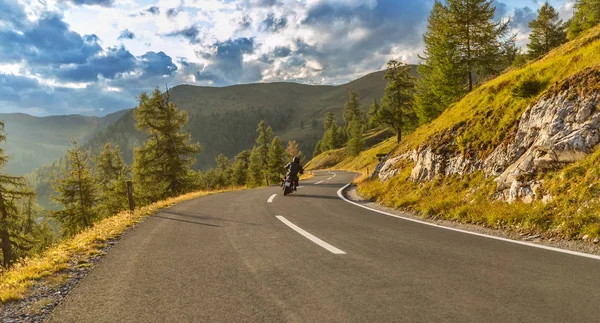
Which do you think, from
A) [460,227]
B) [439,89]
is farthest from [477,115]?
[439,89]

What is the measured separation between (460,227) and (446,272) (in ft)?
13.9

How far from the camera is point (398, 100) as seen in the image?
50.4 meters

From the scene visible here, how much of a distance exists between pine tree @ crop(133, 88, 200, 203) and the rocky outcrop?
25.7 meters

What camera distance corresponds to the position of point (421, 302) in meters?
3.54

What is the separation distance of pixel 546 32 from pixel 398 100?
2465cm

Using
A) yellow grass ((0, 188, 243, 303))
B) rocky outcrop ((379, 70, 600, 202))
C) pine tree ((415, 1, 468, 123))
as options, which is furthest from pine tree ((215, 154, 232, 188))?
rocky outcrop ((379, 70, 600, 202))

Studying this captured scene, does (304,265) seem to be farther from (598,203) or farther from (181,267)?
(598,203)

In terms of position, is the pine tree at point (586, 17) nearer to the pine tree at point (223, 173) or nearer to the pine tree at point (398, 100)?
the pine tree at point (398, 100)

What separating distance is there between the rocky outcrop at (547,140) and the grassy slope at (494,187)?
13.4 inches

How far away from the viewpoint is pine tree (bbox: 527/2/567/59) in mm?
50781

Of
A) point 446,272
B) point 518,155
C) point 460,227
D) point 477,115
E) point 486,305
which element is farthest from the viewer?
point 477,115

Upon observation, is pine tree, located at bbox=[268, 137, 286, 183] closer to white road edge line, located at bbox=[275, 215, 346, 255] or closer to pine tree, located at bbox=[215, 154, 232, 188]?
pine tree, located at bbox=[215, 154, 232, 188]

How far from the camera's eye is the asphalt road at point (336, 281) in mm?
3369

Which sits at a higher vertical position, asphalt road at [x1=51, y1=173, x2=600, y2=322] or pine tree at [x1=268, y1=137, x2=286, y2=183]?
pine tree at [x1=268, y1=137, x2=286, y2=183]
